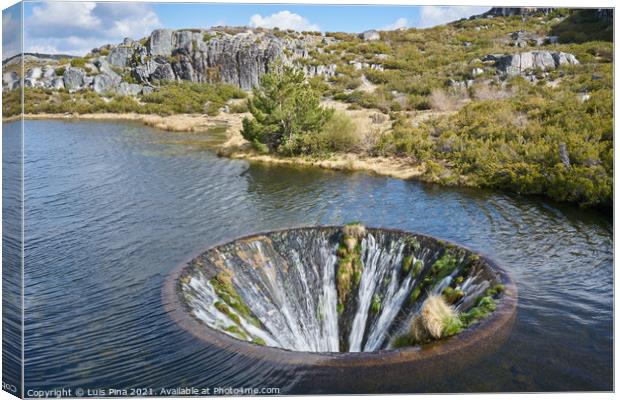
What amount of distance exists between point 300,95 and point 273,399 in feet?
68.5

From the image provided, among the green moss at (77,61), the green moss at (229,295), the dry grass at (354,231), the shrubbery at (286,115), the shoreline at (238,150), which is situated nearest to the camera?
the green moss at (229,295)

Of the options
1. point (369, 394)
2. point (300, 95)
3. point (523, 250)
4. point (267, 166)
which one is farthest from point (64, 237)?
point (300, 95)

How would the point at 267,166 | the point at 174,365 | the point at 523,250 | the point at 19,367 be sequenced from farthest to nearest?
the point at 267,166 → the point at 523,250 → the point at 174,365 → the point at 19,367

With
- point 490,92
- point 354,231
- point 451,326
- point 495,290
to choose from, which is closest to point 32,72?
point 354,231

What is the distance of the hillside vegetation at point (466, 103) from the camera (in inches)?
556

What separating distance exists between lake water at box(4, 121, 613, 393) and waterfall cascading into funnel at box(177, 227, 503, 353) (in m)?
0.87

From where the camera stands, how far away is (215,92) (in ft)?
86.8

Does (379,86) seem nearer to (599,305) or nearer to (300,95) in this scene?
(300,95)

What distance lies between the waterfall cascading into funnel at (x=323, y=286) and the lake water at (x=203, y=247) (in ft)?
2.84

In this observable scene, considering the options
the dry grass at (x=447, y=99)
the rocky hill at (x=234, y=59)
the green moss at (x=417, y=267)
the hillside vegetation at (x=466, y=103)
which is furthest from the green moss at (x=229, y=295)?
the dry grass at (x=447, y=99)

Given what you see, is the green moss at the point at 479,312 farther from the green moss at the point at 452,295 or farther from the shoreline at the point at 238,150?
the shoreline at the point at 238,150

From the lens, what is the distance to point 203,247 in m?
13.2

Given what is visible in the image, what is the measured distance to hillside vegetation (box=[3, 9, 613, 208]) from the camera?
14125 millimetres

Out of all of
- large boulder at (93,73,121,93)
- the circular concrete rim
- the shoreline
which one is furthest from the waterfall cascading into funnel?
large boulder at (93,73,121,93)
